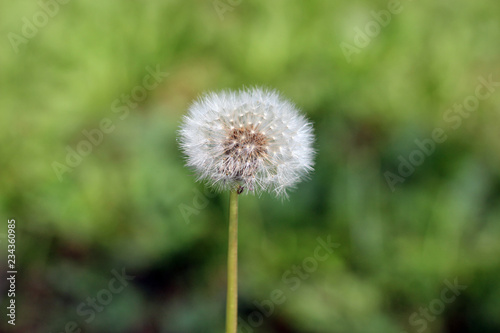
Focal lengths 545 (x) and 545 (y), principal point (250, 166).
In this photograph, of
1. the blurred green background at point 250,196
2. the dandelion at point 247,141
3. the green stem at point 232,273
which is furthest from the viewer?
the blurred green background at point 250,196

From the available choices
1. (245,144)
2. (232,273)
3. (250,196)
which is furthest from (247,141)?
(250,196)

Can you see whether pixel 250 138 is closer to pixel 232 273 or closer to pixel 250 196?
pixel 232 273

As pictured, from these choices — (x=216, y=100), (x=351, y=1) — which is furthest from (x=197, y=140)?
(x=351, y=1)

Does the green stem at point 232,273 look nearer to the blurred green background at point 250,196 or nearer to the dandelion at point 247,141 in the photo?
the dandelion at point 247,141

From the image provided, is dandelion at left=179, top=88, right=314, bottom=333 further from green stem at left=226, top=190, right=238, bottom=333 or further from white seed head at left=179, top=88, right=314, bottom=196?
green stem at left=226, top=190, right=238, bottom=333

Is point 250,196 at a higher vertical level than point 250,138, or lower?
higher

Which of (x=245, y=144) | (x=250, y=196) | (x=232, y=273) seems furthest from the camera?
(x=250, y=196)

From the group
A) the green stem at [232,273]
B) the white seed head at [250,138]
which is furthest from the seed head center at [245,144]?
the green stem at [232,273]
